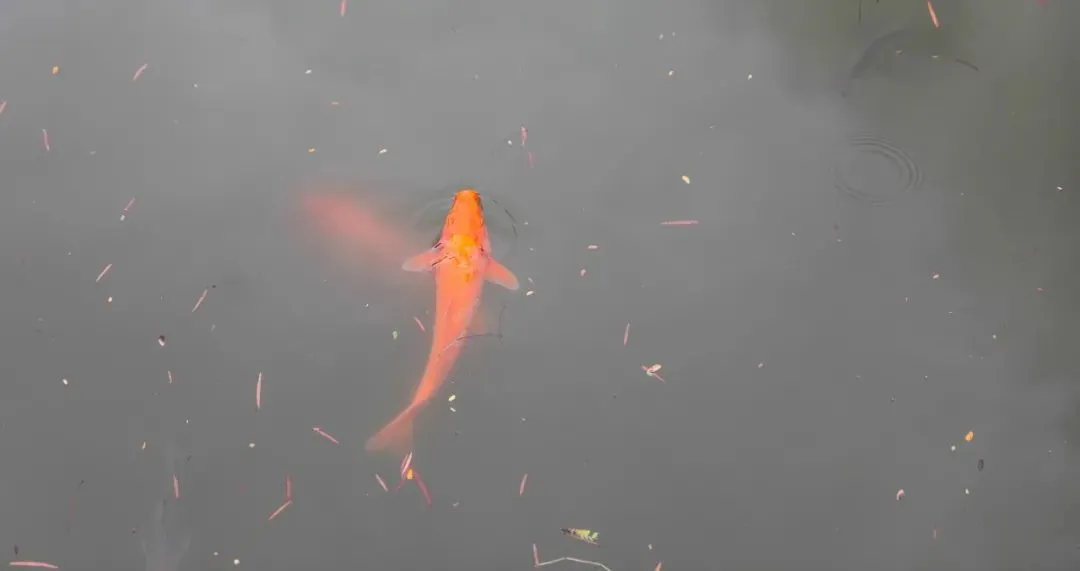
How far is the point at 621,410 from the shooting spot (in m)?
2.11

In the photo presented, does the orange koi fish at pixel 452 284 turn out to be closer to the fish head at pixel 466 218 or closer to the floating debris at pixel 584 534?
the fish head at pixel 466 218

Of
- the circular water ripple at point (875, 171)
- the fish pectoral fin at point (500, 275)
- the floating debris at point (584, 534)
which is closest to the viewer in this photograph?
the floating debris at point (584, 534)

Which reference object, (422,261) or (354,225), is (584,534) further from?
(354,225)

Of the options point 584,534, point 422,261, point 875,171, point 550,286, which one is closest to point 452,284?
point 422,261

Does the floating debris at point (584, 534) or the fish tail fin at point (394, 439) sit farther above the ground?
the fish tail fin at point (394, 439)

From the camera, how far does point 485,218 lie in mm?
2326

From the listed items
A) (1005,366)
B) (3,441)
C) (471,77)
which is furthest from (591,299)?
(3,441)

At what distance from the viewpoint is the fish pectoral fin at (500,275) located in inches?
88.0

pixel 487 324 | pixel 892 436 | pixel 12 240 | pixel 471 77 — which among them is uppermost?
pixel 471 77

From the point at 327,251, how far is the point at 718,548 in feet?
3.98

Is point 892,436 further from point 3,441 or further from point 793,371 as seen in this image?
point 3,441

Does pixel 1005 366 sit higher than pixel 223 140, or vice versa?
pixel 223 140

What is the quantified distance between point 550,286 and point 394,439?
55 cm

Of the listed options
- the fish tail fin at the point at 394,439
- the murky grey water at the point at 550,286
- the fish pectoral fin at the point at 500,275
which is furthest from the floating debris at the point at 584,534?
the fish pectoral fin at the point at 500,275
